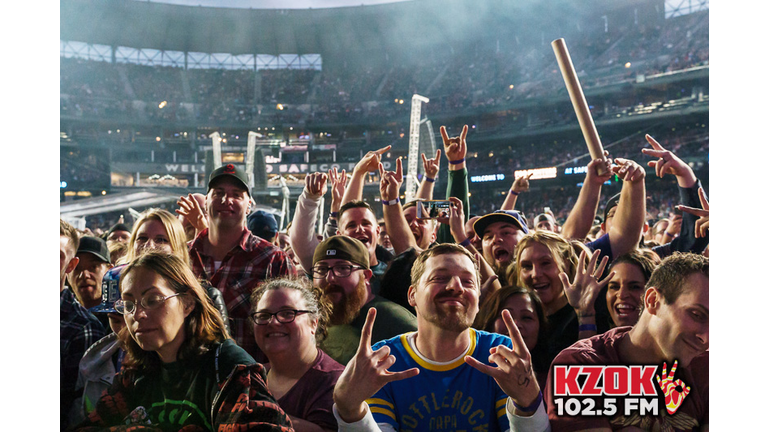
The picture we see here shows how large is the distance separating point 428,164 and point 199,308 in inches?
59.6

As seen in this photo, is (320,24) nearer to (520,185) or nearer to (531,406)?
(520,185)

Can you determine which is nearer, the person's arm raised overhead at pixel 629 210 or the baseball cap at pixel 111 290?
the baseball cap at pixel 111 290

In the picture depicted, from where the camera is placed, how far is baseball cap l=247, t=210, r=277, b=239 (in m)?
3.14

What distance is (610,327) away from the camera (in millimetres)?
2227

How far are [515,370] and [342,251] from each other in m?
0.82

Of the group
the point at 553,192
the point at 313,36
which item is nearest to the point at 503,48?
the point at 313,36

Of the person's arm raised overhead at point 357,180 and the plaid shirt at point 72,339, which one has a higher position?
the person's arm raised overhead at point 357,180

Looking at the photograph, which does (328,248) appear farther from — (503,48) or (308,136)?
(503,48)

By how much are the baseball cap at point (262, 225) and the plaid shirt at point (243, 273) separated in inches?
30.5

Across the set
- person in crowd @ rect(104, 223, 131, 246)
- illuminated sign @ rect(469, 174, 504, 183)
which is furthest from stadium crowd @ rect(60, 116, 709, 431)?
illuminated sign @ rect(469, 174, 504, 183)

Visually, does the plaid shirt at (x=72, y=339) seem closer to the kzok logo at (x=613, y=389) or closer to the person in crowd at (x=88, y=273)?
the person in crowd at (x=88, y=273)

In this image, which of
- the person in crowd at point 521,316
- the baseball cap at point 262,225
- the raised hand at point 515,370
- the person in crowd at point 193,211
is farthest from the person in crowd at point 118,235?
the raised hand at point 515,370

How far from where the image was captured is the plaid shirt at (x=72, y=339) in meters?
2.23

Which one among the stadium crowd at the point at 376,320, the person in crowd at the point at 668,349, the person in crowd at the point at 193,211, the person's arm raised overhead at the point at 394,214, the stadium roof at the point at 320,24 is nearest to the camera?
the stadium crowd at the point at 376,320
